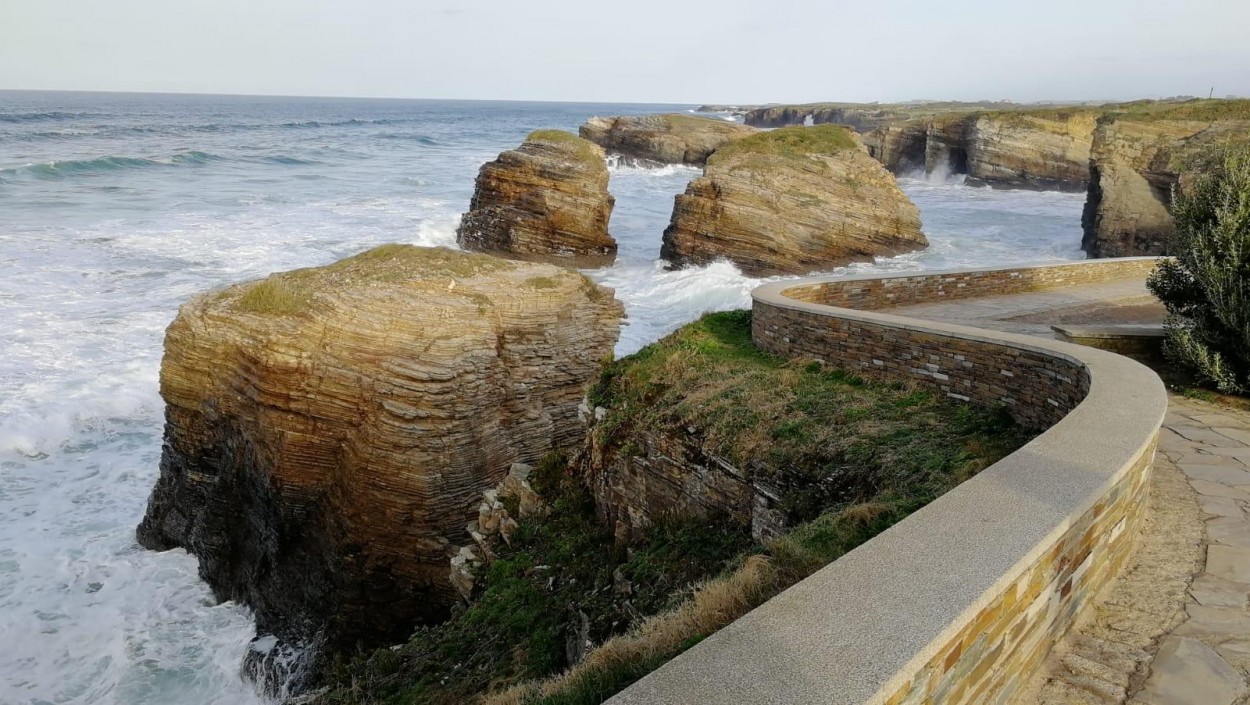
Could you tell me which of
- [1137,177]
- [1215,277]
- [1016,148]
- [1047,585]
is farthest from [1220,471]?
[1016,148]

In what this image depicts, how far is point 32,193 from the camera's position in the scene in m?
32.6

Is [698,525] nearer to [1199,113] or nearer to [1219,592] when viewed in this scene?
[1219,592]

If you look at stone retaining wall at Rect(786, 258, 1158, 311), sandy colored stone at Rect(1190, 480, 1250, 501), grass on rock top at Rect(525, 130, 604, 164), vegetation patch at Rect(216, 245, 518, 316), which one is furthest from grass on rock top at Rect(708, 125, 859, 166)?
sandy colored stone at Rect(1190, 480, 1250, 501)

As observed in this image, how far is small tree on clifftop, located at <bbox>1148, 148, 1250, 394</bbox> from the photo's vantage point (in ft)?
20.8

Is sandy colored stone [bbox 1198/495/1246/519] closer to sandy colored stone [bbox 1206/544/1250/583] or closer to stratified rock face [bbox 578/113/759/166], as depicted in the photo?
sandy colored stone [bbox 1206/544/1250/583]

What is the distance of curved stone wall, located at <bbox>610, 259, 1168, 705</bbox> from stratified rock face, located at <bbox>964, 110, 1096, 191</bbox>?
140 feet

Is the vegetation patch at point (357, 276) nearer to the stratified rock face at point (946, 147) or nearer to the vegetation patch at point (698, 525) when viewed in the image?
the vegetation patch at point (698, 525)

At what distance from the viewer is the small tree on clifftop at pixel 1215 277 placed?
634 centimetres

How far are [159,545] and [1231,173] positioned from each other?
12.1 m

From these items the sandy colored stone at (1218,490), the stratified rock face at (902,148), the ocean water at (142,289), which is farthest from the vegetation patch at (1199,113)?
the sandy colored stone at (1218,490)

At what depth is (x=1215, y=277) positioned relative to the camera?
254 inches

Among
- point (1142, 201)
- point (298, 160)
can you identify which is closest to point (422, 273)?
point (1142, 201)

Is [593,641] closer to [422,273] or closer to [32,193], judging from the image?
[422,273]

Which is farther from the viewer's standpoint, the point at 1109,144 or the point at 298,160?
the point at 298,160
